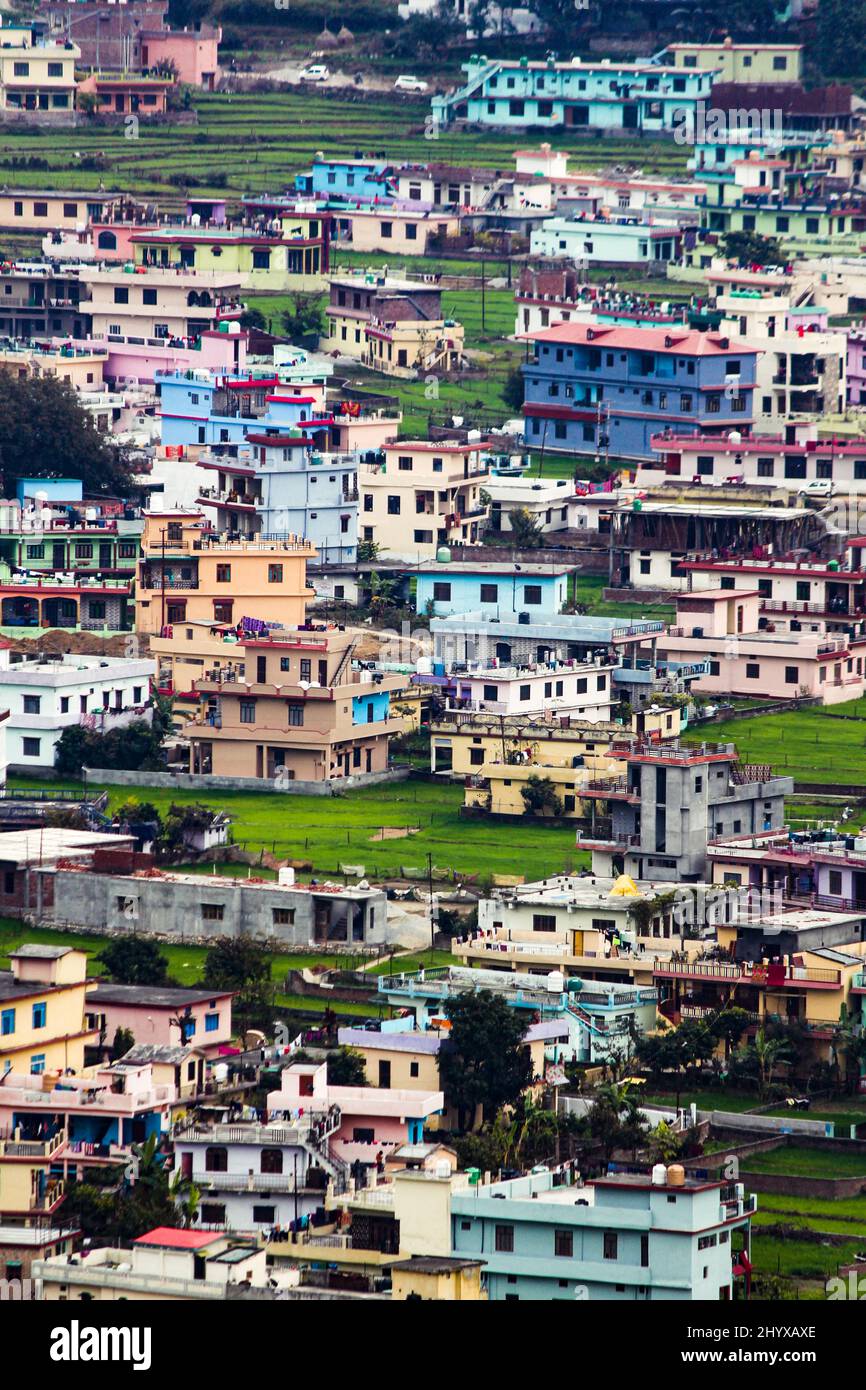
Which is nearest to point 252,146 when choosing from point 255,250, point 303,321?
point 255,250

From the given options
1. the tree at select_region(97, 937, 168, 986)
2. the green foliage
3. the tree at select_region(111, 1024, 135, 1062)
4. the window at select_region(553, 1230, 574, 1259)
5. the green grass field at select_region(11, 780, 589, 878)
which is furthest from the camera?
the green foliage

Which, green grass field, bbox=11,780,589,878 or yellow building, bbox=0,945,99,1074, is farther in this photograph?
green grass field, bbox=11,780,589,878

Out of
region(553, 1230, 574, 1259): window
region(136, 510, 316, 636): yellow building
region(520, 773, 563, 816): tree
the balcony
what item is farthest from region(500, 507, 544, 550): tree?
region(553, 1230, 574, 1259): window

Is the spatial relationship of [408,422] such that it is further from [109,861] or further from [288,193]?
[109,861]

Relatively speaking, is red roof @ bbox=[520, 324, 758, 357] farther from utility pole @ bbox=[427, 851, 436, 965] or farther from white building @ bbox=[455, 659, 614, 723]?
utility pole @ bbox=[427, 851, 436, 965]

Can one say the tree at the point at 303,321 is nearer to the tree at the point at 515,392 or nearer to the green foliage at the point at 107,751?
the tree at the point at 515,392

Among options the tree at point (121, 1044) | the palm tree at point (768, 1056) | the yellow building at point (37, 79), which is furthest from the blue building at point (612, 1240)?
the yellow building at point (37, 79)

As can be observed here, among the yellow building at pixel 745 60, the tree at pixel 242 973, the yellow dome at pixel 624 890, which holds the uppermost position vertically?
the yellow building at pixel 745 60
